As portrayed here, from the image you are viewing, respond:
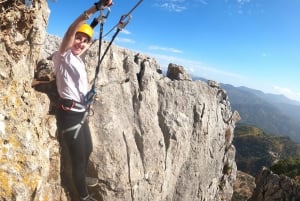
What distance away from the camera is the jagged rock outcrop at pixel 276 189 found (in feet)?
135

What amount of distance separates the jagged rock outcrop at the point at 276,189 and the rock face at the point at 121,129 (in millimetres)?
22880

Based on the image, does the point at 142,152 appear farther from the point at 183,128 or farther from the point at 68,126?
the point at 68,126

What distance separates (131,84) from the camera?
1541cm

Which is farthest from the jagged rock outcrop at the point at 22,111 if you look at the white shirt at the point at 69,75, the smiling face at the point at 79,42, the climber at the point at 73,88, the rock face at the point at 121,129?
the smiling face at the point at 79,42

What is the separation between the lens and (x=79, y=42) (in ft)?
31.7

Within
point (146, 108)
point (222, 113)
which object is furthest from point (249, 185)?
point (146, 108)

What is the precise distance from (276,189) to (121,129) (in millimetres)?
36217

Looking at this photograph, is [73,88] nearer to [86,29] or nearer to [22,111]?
[22,111]

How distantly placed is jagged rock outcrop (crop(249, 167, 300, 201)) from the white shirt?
3939 centimetres

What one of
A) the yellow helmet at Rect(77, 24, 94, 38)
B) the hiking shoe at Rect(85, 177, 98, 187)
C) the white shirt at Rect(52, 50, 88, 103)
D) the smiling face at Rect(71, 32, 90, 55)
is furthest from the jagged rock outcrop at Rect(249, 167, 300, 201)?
the yellow helmet at Rect(77, 24, 94, 38)

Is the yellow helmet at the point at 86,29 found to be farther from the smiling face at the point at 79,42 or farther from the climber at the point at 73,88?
the smiling face at the point at 79,42

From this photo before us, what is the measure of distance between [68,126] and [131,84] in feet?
20.0

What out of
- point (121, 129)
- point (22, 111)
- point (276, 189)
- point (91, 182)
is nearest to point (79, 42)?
point (22, 111)

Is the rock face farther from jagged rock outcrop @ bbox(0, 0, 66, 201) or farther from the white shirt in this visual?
the white shirt
